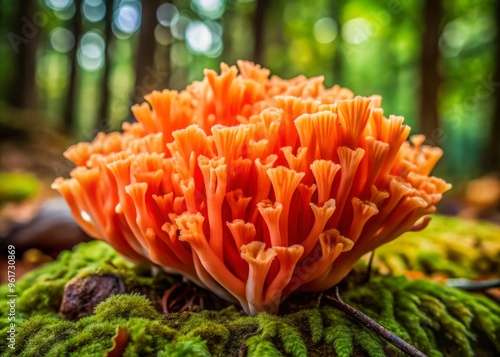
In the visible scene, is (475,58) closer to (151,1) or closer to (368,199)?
(151,1)

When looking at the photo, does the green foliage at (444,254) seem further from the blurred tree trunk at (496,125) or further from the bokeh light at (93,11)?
the bokeh light at (93,11)

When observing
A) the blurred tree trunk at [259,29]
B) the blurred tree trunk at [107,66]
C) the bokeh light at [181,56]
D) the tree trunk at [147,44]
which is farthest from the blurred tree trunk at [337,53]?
the bokeh light at [181,56]

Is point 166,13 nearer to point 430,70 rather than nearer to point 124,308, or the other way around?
point 430,70

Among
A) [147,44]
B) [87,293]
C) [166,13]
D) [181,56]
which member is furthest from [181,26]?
[87,293]

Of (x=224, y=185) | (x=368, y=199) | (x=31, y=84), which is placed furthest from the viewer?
(x=31, y=84)

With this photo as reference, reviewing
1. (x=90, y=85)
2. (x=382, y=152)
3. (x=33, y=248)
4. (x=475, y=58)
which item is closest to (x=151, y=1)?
(x=33, y=248)
